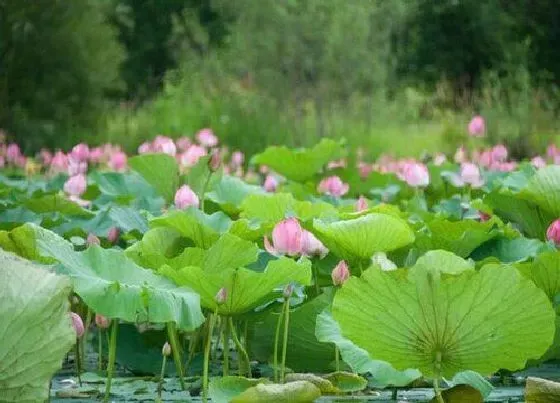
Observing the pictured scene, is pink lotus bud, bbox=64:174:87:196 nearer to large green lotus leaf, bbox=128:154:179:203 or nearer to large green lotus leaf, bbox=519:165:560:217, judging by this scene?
large green lotus leaf, bbox=128:154:179:203

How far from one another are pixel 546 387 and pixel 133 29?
1148 inches

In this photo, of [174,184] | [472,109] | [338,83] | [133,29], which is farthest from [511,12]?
[174,184]

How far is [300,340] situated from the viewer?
114 inches

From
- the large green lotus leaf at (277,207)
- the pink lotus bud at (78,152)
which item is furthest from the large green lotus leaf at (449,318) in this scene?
the pink lotus bud at (78,152)

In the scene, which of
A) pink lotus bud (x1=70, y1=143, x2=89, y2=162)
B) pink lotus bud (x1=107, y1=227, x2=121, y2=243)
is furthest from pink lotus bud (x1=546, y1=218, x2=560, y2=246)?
pink lotus bud (x1=70, y1=143, x2=89, y2=162)

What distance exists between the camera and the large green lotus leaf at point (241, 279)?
7.98 feet

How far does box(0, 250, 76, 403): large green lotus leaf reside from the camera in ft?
6.05

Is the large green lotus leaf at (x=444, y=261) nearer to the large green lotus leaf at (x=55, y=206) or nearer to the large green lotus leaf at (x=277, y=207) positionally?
the large green lotus leaf at (x=277, y=207)

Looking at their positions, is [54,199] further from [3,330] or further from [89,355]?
[3,330]

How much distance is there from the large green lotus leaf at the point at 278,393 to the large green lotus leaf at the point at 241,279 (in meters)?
0.25

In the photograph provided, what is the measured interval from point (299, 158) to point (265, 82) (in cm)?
941

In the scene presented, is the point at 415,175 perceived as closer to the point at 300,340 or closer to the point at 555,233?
the point at 555,233

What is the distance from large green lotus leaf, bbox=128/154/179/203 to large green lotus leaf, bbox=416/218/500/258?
3.51 feet

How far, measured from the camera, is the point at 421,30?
93.1 feet
